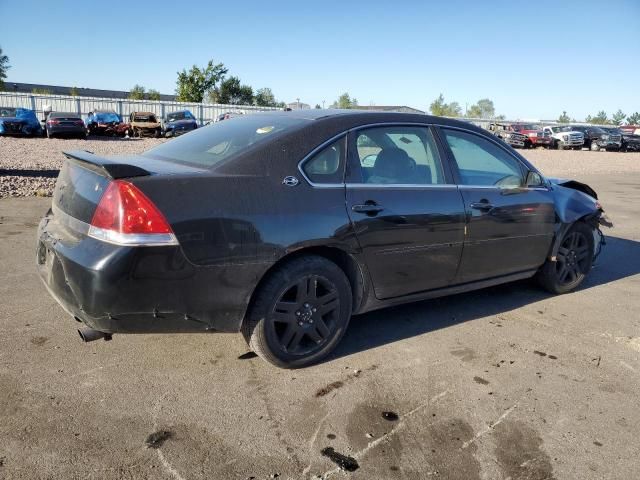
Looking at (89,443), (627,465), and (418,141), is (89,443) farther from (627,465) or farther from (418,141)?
(418,141)

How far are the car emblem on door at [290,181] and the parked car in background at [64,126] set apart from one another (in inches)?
983

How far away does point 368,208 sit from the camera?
3416 millimetres

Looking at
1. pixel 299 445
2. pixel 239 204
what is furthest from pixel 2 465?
pixel 239 204

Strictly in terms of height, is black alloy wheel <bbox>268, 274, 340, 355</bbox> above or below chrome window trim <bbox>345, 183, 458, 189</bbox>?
below

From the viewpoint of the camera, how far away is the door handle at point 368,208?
3.37 meters

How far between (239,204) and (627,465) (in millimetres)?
2379

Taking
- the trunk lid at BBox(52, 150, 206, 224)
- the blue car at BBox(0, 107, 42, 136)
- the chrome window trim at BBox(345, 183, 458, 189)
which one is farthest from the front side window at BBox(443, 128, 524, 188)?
the blue car at BBox(0, 107, 42, 136)

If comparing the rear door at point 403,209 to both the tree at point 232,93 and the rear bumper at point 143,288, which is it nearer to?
the rear bumper at point 143,288

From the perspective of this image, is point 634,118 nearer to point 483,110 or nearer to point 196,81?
point 483,110

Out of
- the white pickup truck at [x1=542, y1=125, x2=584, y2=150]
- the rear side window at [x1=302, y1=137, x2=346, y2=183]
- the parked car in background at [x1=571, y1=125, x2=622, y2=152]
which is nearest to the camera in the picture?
the rear side window at [x1=302, y1=137, x2=346, y2=183]

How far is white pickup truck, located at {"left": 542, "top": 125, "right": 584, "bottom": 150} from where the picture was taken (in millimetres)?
36938

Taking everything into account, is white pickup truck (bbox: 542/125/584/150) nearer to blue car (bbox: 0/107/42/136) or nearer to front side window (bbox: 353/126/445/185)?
blue car (bbox: 0/107/42/136)

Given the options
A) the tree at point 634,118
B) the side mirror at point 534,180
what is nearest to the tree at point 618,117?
the tree at point 634,118

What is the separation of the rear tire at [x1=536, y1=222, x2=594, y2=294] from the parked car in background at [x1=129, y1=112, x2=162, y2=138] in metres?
27.7
